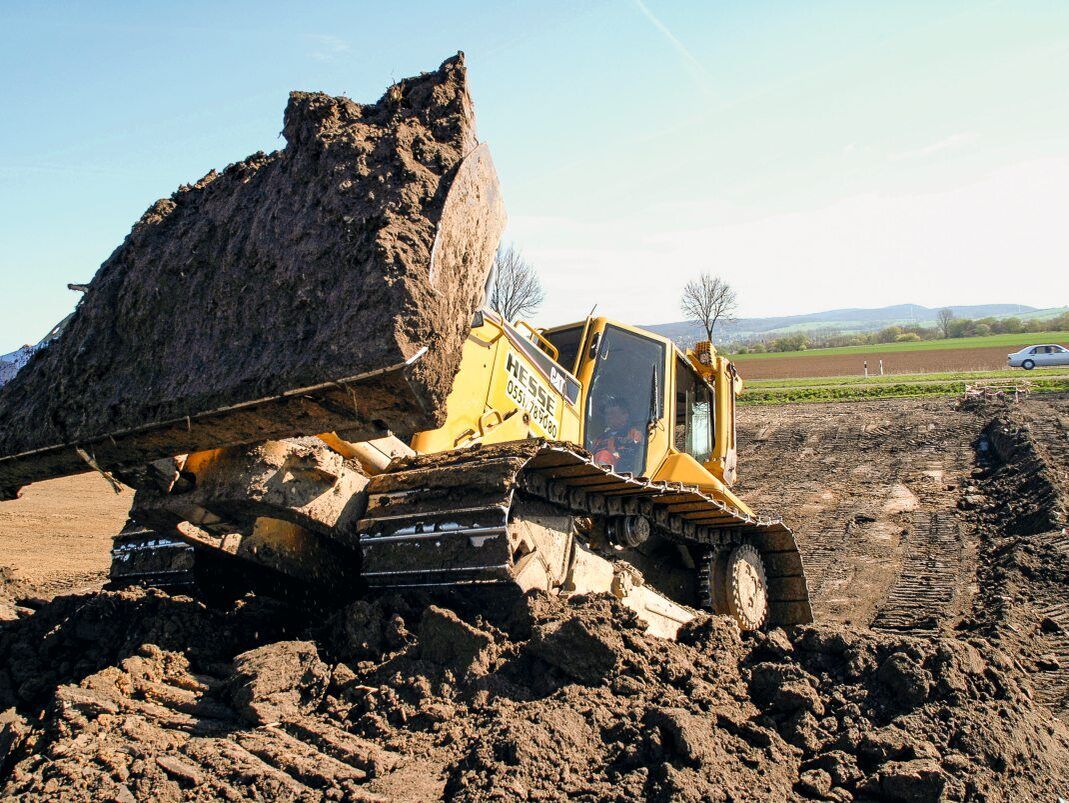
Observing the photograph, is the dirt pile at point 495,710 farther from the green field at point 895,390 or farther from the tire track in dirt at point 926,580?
the green field at point 895,390

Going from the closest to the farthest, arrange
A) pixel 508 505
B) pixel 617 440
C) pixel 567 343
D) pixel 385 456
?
pixel 508 505 → pixel 385 456 → pixel 617 440 → pixel 567 343

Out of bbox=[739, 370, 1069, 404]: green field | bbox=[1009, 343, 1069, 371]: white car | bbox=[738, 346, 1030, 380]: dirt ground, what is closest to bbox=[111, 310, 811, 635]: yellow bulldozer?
bbox=[739, 370, 1069, 404]: green field

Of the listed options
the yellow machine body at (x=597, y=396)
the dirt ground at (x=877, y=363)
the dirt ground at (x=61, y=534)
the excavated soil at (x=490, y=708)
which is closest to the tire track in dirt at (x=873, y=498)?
the yellow machine body at (x=597, y=396)

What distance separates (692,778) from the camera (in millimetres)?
3244

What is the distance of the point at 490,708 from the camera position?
369 centimetres

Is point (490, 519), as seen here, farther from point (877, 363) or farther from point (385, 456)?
point (877, 363)

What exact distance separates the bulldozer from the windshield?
0.26 meters

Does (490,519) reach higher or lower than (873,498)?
higher

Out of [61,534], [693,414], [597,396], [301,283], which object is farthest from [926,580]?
[61,534]

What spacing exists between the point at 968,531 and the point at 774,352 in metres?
49.9

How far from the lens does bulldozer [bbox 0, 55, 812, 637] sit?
3545mm

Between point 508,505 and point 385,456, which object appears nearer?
point 508,505

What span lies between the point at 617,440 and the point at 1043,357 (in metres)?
34.6

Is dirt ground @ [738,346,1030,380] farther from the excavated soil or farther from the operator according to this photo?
the excavated soil
